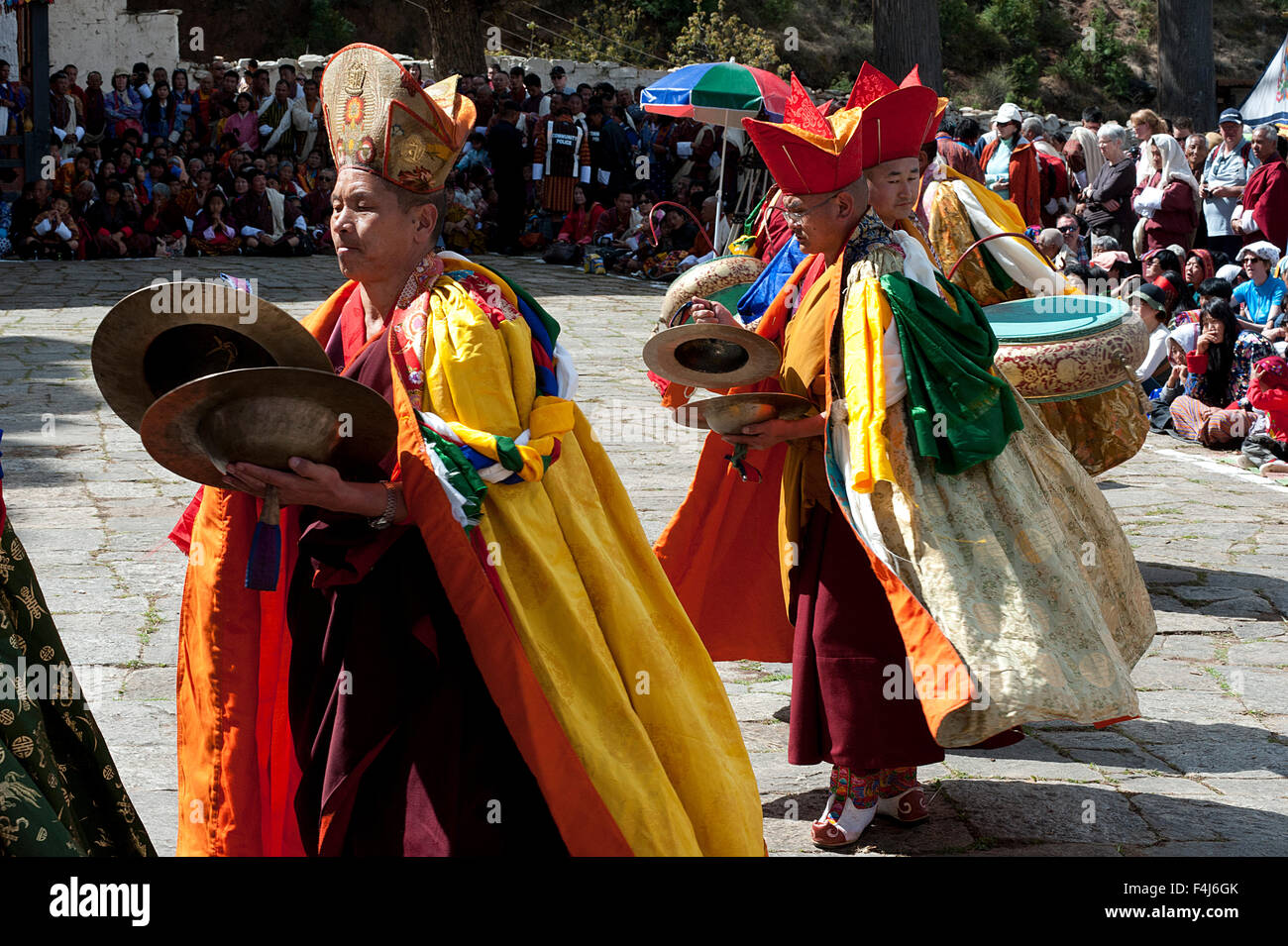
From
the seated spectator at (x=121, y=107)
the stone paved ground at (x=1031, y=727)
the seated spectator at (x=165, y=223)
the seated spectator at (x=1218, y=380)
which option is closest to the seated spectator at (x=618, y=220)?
the seated spectator at (x=165, y=223)

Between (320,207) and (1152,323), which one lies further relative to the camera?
(320,207)

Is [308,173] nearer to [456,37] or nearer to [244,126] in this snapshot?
[244,126]

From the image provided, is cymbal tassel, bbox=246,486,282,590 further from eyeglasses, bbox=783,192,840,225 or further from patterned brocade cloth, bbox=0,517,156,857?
eyeglasses, bbox=783,192,840,225

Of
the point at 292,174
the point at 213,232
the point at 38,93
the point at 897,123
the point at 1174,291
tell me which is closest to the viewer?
the point at 897,123

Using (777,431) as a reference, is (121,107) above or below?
below

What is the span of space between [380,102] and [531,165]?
577 inches

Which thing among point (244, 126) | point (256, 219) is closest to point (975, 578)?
point (256, 219)

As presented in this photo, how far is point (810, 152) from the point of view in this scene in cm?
375

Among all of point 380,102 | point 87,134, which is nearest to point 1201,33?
point 87,134

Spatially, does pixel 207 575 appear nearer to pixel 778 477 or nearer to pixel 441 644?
pixel 441 644

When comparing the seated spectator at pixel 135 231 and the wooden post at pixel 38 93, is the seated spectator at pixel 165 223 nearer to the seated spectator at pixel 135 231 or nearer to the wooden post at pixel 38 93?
the seated spectator at pixel 135 231

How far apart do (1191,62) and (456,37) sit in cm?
1081

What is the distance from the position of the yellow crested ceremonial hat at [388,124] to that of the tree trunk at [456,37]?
18.0m
